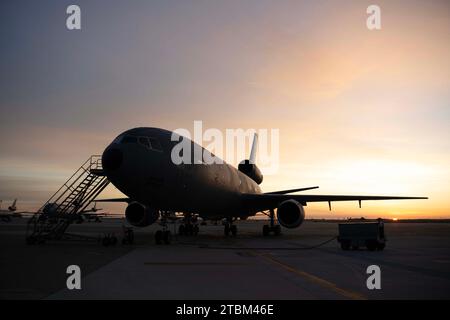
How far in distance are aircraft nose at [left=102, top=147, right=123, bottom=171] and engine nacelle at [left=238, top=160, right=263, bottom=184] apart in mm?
21460

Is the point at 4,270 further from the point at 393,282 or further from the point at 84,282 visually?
the point at 393,282

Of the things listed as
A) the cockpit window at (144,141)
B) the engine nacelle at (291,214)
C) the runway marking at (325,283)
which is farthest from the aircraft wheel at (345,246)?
the cockpit window at (144,141)

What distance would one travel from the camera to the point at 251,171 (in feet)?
118

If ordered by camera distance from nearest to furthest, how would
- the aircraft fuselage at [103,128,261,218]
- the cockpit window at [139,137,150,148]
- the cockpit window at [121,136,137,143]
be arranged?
the aircraft fuselage at [103,128,261,218] → the cockpit window at [121,136,137,143] → the cockpit window at [139,137,150,148]

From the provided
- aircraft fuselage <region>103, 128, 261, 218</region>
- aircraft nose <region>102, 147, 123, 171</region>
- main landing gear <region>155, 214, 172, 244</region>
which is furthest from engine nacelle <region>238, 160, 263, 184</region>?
aircraft nose <region>102, 147, 123, 171</region>

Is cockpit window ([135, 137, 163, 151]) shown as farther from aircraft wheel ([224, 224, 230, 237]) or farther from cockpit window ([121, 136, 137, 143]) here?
aircraft wheel ([224, 224, 230, 237])

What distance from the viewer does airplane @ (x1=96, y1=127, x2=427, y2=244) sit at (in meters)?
15.5

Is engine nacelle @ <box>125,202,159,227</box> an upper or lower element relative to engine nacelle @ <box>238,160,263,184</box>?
lower

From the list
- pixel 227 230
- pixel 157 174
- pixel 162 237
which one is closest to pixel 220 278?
pixel 157 174

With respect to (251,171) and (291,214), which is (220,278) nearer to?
(291,214)

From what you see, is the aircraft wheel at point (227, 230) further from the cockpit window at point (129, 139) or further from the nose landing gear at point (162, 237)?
the cockpit window at point (129, 139)

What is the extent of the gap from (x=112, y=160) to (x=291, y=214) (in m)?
10.6
